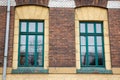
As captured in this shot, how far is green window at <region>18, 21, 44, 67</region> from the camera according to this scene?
11.7 m

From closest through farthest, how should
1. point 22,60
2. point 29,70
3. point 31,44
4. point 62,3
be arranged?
1. point 29,70
2. point 22,60
3. point 31,44
4. point 62,3

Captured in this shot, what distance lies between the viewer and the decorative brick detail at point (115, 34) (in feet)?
38.2

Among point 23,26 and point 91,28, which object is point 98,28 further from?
point 23,26

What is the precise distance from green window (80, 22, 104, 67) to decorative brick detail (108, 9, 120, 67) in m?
0.46

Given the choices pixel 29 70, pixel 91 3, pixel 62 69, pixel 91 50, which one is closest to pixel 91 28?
pixel 91 50

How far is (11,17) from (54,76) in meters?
3.30

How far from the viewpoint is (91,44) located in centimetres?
1196

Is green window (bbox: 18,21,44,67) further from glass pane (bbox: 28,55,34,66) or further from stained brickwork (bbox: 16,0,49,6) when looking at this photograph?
stained brickwork (bbox: 16,0,49,6)

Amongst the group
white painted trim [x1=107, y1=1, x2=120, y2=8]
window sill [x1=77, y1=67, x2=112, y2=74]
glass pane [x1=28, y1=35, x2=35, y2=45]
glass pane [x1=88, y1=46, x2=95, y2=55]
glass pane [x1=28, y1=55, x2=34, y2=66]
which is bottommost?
window sill [x1=77, y1=67, x2=112, y2=74]

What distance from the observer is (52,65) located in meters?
11.4

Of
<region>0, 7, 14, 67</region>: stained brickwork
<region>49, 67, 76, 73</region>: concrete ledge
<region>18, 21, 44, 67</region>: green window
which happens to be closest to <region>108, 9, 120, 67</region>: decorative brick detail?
<region>49, 67, 76, 73</region>: concrete ledge

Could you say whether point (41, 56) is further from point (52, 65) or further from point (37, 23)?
point (37, 23)

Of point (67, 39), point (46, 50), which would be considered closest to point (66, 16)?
point (67, 39)

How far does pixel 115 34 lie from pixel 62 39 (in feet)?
7.94
